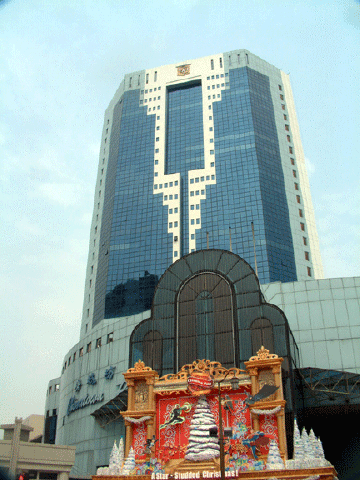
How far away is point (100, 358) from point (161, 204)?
176 ft

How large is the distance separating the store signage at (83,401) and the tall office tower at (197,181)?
95.2 feet

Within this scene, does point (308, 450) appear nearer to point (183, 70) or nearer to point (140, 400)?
point (140, 400)

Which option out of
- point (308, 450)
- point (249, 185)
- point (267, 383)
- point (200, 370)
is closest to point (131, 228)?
point (249, 185)

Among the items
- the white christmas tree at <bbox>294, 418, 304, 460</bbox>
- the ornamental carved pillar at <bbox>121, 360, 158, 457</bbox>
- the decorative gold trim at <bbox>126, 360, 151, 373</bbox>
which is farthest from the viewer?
the decorative gold trim at <bbox>126, 360, 151, 373</bbox>

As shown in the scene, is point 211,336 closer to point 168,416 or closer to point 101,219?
point 168,416

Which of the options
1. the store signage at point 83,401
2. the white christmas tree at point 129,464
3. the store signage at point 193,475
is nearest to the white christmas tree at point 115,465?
the white christmas tree at point 129,464

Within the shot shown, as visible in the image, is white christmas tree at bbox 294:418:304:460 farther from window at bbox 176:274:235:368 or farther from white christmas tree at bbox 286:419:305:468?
window at bbox 176:274:235:368

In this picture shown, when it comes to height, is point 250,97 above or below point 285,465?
above

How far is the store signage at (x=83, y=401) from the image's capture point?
80494 mm

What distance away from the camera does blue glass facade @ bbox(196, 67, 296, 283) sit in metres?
113

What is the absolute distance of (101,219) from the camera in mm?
136125

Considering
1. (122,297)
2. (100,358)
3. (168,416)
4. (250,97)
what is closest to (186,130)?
(250,97)

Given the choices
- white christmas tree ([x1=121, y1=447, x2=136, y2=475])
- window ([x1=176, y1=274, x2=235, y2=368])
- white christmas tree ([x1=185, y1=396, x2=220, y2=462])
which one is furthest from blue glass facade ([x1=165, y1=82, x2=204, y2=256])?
white christmas tree ([x1=121, y1=447, x2=136, y2=475])

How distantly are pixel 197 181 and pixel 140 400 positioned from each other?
3585 inches
